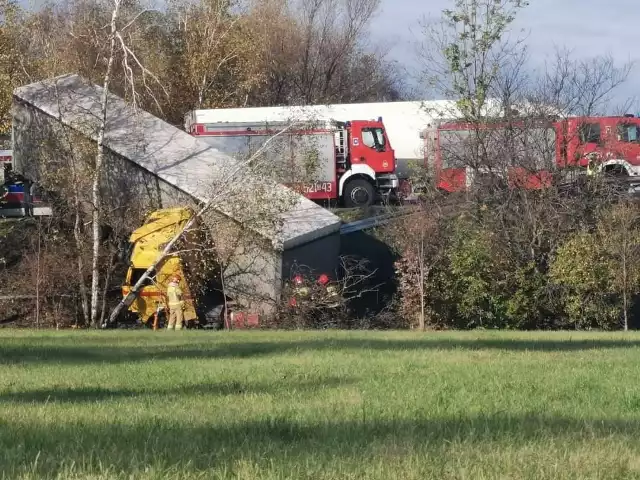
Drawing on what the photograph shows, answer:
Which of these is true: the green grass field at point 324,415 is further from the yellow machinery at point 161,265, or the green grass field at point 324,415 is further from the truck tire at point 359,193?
the truck tire at point 359,193

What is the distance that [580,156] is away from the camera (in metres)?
33.7

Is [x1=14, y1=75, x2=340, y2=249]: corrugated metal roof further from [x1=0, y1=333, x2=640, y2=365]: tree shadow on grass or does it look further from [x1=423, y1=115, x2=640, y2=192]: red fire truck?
[x1=0, y1=333, x2=640, y2=365]: tree shadow on grass

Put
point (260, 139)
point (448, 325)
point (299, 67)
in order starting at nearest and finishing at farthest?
point (448, 325), point (260, 139), point (299, 67)

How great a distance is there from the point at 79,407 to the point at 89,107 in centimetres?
2302

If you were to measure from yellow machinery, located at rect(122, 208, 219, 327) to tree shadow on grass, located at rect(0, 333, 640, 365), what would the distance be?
9958mm

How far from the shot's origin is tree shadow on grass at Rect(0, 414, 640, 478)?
5.52m

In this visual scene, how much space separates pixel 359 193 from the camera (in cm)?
4034

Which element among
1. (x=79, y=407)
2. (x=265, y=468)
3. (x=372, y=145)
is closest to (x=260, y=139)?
(x=372, y=145)

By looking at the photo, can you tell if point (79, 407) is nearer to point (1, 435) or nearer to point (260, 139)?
point (1, 435)

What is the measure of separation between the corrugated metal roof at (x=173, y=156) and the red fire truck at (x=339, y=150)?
385 cm

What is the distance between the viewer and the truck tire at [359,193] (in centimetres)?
4022

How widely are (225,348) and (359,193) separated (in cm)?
2509

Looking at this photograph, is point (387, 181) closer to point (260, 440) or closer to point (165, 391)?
point (165, 391)

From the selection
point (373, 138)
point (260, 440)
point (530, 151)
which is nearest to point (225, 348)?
point (260, 440)
